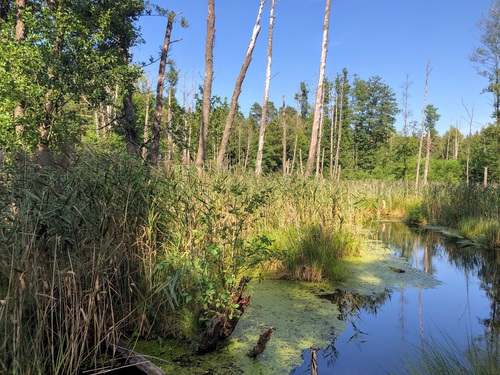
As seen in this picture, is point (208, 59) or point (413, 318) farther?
point (208, 59)

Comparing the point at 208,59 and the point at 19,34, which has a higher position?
the point at 208,59

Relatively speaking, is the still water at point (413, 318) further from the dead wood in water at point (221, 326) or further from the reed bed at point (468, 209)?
the reed bed at point (468, 209)

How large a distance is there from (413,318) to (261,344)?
6.87 feet

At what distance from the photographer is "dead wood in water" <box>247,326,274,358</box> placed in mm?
2643

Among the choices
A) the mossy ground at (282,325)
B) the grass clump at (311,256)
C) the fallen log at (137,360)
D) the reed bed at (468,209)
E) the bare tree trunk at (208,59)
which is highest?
the bare tree trunk at (208,59)

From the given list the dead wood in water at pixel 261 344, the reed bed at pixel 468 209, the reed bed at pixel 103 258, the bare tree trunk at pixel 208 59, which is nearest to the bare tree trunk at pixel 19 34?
the bare tree trunk at pixel 208 59

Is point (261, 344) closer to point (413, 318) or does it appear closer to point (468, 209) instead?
point (413, 318)

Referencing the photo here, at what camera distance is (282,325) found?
10.9 ft

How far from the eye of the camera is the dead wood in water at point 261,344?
2643mm

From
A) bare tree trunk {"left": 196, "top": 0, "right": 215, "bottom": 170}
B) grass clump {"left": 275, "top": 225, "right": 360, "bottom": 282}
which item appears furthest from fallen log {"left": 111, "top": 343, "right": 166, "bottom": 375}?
bare tree trunk {"left": 196, "top": 0, "right": 215, "bottom": 170}

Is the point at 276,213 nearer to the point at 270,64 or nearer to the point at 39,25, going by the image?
the point at 39,25

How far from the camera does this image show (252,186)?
5.22 m

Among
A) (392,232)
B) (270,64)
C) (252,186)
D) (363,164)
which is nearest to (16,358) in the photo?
(252,186)

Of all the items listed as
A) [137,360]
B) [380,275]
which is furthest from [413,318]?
[137,360]
